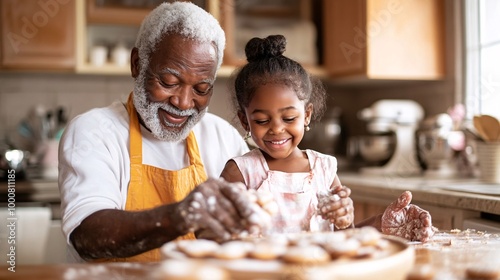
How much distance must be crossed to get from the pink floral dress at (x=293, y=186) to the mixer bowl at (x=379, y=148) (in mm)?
1609

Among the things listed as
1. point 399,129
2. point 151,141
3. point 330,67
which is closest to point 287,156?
point 151,141

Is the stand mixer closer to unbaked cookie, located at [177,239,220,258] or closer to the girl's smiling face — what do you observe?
the girl's smiling face

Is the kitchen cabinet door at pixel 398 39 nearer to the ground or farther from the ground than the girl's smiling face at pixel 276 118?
farther from the ground

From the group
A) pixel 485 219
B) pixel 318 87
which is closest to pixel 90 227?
pixel 318 87

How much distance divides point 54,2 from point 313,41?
151cm

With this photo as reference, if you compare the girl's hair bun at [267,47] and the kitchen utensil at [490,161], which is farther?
the kitchen utensil at [490,161]

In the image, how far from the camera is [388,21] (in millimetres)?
3080

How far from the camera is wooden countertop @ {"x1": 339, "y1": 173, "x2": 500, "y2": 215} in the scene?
2.00 meters

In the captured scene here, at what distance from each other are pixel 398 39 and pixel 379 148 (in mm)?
584

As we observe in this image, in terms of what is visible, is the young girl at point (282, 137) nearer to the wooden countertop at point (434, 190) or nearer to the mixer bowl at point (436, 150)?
the wooden countertop at point (434, 190)

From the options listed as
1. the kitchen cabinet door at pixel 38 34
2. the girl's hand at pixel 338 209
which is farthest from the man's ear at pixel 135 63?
the kitchen cabinet door at pixel 38 34

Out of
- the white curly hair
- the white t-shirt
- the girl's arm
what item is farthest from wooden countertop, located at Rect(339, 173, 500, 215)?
the white curly hair

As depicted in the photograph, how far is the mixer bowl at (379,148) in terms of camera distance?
3117 mm

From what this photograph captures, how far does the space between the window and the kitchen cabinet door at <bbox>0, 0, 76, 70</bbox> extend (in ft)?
6.85
